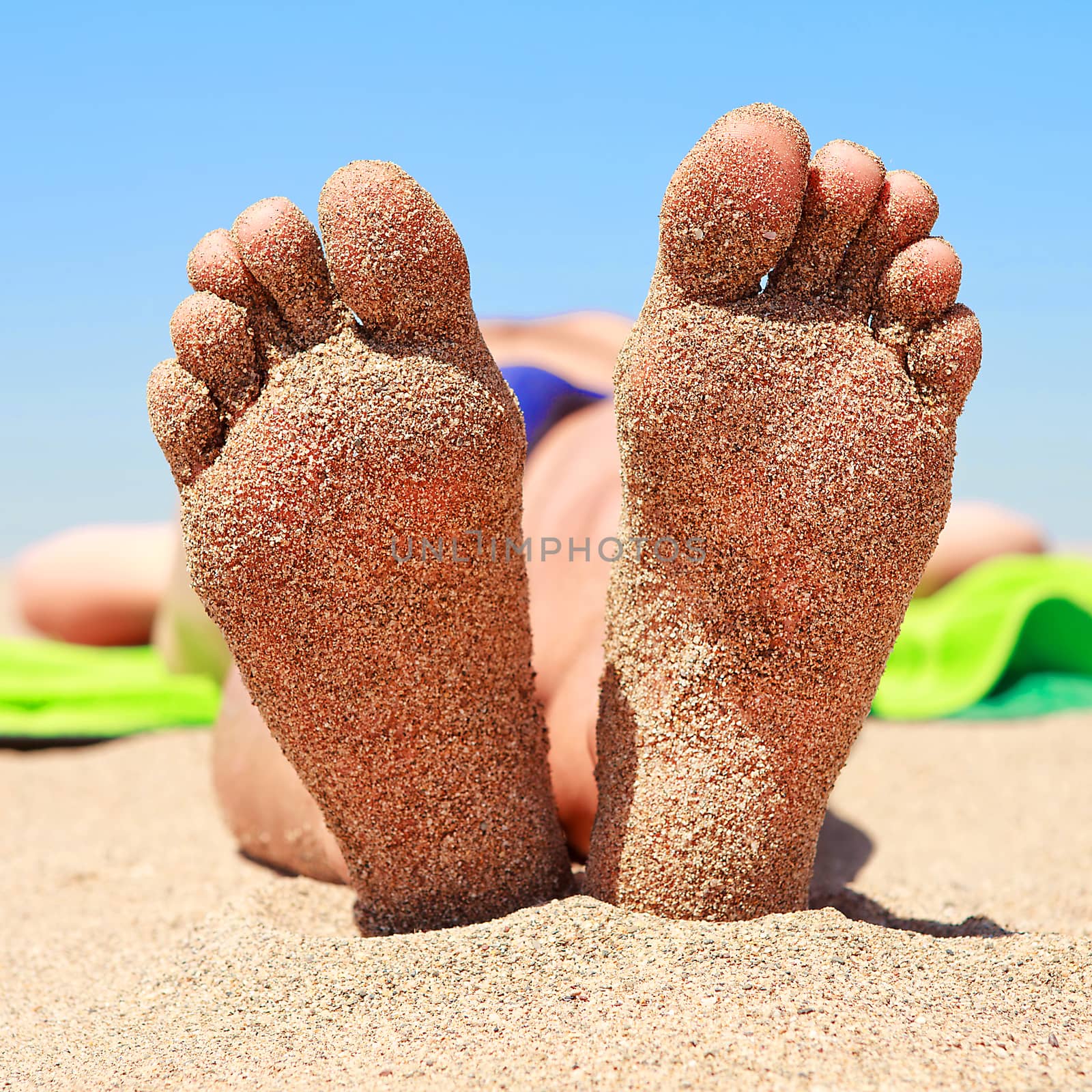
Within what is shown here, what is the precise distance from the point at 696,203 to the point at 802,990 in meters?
0.58

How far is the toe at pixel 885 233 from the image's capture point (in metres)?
0.91

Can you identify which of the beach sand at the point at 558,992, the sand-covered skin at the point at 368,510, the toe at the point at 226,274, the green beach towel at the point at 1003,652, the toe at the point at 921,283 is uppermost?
the toe at the point at 921,283

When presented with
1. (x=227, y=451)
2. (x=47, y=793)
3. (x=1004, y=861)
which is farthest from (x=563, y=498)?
(x=47, y=793)

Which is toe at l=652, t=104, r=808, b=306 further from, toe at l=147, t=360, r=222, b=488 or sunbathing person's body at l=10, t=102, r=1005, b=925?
toe at l=147, t=360, r=222, b=488

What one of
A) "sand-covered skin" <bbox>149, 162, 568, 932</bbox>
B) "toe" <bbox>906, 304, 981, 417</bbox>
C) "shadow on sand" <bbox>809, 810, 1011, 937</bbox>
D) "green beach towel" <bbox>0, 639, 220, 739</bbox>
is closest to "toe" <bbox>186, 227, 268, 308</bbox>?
"sand-covered skin" <bbox>149, 162, 568, 932</bbox>

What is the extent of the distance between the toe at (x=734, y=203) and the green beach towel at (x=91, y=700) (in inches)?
64.4

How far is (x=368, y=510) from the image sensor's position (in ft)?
2.87

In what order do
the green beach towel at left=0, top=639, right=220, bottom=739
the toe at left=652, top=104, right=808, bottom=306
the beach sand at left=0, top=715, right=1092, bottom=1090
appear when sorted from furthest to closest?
the green beach towel at left=0, top=639, right=220, bottom=739 < the toe at left=652, top=104, right=808, bottom=306 < the beach sand at left=0, top=715, right=1092, bottom=1090

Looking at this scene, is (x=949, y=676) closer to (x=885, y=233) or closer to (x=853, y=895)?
(x=853, y=895)

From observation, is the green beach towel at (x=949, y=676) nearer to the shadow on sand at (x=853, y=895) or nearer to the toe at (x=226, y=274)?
the shadow on sand at (x=853, y=895)

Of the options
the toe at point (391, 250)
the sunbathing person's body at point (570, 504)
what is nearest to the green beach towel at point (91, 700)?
the sunbathing person's body at point (570, 504)

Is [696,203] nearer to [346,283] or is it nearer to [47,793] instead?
[346,283]

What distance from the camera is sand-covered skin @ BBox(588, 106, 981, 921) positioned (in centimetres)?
88

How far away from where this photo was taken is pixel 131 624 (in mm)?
3035
